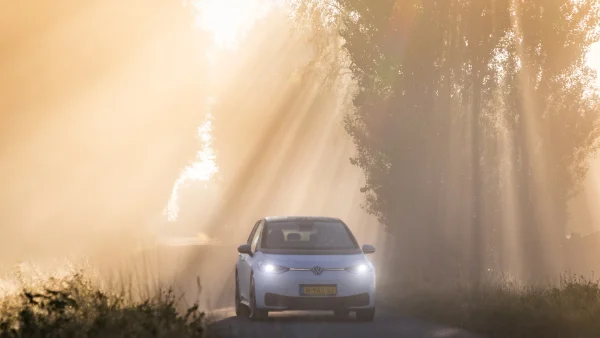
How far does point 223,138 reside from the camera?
261 feet

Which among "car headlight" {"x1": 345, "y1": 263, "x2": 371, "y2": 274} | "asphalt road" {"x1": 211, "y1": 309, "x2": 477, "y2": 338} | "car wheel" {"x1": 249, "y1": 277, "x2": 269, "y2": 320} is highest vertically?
"car headlight" {"x1": 345, "y1": 263, "x2": 371, "y2": 274}

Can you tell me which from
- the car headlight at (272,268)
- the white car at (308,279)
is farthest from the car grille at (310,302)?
the car headlight at (272,268)

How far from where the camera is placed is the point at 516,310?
16.6 metres

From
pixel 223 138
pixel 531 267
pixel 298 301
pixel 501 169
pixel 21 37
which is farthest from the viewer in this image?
pixel 223 138

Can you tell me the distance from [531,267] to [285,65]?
26.0m

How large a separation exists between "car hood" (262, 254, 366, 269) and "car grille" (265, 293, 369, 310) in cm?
54

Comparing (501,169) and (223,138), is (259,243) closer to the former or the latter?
(501,169)

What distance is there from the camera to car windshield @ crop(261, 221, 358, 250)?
1888cm

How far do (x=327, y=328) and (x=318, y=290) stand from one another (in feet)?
4.14

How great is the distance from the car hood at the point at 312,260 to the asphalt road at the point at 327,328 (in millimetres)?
935

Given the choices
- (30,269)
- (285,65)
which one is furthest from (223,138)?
(30,269)

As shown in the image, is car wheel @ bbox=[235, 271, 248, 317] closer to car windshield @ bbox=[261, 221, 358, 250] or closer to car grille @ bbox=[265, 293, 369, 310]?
car windshield @ bbox=[261, 221, 358, 250]

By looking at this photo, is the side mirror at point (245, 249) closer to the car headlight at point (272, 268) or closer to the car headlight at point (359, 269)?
the car headlight at point (272, 268)

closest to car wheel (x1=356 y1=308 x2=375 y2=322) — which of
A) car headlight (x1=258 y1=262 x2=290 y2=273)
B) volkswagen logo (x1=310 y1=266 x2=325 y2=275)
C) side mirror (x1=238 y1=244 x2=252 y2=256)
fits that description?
volkswagen logo (x1=310 y1=266 x2=325 y2=275)
